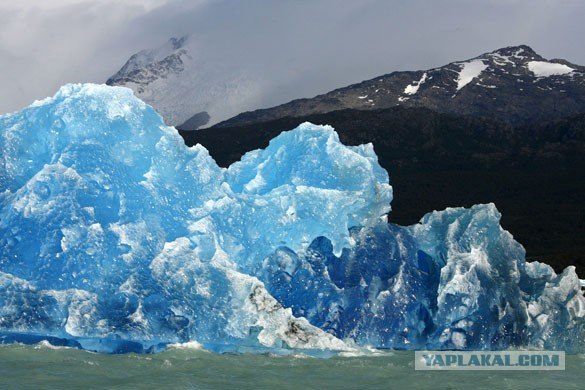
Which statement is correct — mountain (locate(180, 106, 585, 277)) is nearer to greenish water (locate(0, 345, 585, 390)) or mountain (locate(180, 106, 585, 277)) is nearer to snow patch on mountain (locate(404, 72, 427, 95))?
greenish water (locate(0, 345, 585, 390))

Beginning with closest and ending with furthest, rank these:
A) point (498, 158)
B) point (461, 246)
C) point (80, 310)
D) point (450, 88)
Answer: point (80, 310), point (461, 246), point (498, 158), point (450, 88)

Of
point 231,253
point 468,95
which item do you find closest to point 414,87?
point 468,95

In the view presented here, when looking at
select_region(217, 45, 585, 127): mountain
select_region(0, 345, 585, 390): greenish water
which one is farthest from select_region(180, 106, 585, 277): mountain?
select_region(217, 45, 585, 127): mountain

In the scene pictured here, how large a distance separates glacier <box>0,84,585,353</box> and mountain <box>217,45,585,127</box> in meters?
139

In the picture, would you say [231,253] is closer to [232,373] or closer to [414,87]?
[232,373]

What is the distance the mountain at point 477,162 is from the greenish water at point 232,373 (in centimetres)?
3684

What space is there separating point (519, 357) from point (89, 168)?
995 cm

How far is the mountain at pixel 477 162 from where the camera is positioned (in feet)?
244

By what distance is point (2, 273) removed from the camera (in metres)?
18.1

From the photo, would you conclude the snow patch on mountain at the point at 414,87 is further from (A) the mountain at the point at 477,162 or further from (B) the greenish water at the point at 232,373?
(B) the greenish water at the point at 232,373

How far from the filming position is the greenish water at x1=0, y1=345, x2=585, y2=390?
15305 mm

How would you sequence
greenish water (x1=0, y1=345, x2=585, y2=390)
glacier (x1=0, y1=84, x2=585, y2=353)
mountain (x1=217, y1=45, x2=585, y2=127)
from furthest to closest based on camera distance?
mountain (x1=217, y1=45, x2=585, y2=127) < glacier (x1=0, y1=84, x2=585, y2=353) < greenish water (x1=0, y1=345, x2=585, y2=390)

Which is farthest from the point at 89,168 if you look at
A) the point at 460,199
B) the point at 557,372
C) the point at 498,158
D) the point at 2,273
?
the point at 498,158

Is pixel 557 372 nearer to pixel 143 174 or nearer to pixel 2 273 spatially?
pixel 143 174
